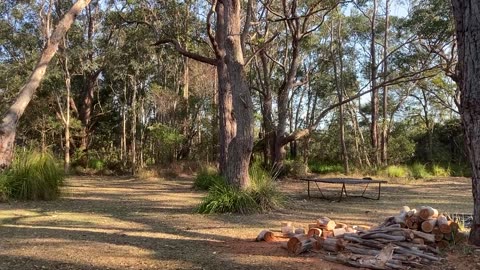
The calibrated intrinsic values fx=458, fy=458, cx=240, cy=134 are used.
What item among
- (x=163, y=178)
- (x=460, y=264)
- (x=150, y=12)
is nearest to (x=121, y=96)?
(x=163, y=178)

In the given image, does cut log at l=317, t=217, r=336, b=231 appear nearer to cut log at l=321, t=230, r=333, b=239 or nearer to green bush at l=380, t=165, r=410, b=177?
cut log at l=321, t=230, r=333, b=239

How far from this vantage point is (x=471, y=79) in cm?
516

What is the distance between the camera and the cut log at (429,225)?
5.48 metres

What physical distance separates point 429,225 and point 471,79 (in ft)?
5.82

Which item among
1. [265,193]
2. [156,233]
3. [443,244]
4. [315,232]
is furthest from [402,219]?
[265,193]

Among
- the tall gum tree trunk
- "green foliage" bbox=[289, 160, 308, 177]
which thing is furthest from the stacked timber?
"green foliage" bbox=[289, 160, 308, 177]

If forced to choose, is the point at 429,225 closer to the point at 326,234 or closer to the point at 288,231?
the point at 326,234

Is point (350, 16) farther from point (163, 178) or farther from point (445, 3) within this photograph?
point (163, 178)

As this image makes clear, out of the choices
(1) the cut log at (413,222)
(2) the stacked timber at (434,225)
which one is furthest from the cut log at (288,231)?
(1) the cut log at (413,222)

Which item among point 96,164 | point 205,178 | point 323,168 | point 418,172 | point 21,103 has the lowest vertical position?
point 418,172

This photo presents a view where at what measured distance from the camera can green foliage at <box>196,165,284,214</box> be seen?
8.79 m

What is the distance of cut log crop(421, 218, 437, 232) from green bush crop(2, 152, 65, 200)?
8.38 meters

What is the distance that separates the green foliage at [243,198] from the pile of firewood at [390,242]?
294cm

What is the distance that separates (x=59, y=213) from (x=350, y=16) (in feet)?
82.9
